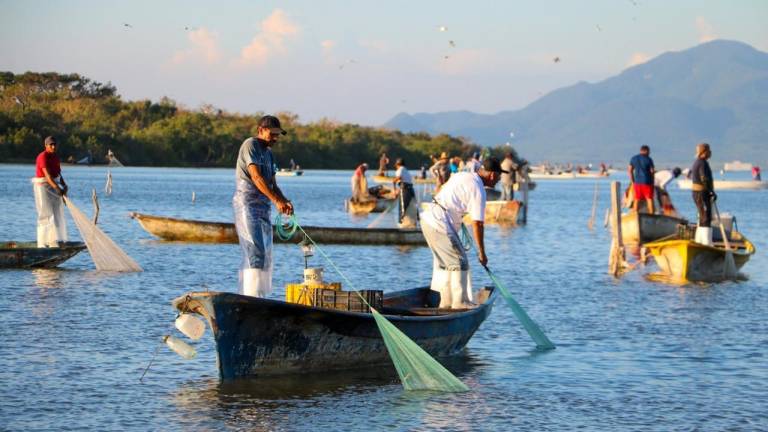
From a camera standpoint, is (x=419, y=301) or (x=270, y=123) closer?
(x=270, y=123)

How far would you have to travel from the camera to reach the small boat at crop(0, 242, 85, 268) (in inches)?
818

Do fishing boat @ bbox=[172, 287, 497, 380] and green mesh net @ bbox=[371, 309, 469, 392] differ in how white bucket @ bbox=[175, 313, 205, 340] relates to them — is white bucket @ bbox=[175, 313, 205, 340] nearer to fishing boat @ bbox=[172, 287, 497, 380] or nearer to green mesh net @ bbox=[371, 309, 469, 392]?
fishing boat @ bbox=[172, 287, 497, 380]

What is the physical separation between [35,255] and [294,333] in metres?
10.1

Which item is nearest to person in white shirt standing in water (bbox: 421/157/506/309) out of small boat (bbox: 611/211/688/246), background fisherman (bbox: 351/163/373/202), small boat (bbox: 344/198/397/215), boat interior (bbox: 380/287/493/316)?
boat interior (bbox: 380/287/493/316)

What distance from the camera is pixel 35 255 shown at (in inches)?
824

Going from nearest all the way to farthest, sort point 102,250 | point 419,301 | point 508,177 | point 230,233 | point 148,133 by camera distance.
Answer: point 419,301 → point 102,250 → point 230,233 → point 508,177 → point 148,133

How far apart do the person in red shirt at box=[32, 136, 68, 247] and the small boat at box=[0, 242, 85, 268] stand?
233 millimetres

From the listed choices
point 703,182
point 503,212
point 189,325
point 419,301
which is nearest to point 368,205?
point 503,212

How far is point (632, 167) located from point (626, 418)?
17820 mm

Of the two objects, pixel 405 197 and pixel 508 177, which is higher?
Result: pixel 508 177

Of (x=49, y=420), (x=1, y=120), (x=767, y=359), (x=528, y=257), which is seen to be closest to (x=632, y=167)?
(x=528, y=257)

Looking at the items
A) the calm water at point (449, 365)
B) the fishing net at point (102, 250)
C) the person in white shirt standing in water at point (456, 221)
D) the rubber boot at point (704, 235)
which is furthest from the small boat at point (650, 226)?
the person in white shirt standing in water at point (456, 221)

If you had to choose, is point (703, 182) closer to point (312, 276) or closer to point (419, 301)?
point (419, 301)

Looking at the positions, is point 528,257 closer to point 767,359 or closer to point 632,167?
point 632,167
